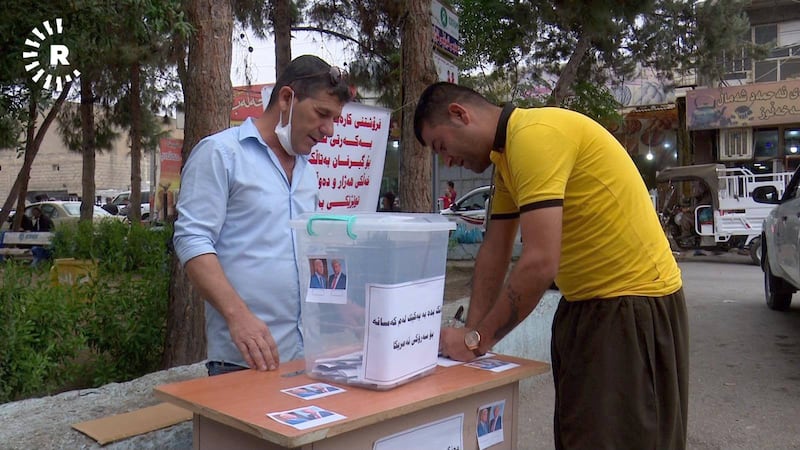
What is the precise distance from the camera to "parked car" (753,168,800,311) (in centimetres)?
587

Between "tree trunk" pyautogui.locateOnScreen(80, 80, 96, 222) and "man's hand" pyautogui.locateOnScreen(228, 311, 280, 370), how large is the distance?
37.7 feet

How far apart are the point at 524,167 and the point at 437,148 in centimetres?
36

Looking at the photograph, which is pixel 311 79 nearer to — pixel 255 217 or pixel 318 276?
pixel 255 217

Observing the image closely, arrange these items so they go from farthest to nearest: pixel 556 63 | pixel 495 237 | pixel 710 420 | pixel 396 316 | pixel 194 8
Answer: pixel 556 63
pixel 710 420
pixel 194 8
pixel 495 237
pixel 396 316

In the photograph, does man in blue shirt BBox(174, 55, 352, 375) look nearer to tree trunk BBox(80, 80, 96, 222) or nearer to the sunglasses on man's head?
the sunglasses on man's head

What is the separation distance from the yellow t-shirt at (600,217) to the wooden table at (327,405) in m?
0.36

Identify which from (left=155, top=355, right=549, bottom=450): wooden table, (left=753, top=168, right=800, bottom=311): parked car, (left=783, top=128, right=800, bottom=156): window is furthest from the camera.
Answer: (left=783, top=128, right=800, bottom=156): window

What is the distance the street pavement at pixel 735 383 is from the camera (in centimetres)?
399

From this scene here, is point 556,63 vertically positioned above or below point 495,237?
above

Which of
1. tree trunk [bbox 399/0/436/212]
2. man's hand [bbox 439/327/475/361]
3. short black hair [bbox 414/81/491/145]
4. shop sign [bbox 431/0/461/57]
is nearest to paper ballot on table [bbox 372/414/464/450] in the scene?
man's hand [bbox 439/327/475/361]

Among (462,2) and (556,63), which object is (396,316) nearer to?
(462,2)

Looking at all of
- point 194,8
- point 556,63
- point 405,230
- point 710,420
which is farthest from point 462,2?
point 405,230

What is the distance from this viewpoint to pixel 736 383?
5074mm

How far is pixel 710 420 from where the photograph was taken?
14.0ft
